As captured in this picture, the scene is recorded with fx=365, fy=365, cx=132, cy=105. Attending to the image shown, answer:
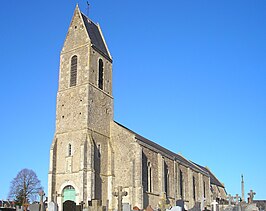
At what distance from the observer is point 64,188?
33.5 m

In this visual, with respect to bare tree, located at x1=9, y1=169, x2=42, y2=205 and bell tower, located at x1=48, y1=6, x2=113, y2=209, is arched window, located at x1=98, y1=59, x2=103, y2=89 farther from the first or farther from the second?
bare tree, located at x1=9, y1=169, x2=42, y2=205

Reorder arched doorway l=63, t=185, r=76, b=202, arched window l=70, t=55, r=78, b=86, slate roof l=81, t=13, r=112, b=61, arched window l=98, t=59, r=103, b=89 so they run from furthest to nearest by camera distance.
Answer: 1. slate roof l=81, t=13, r=112, b=61
2. arched window l=98, t=59, r=103, b=89
3. arched window l=70, t=55, r=78, b=86
4. arched doorway l=63, t=185, r=76, b=202

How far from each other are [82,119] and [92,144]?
2747 millimetres

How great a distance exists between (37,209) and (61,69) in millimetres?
20722

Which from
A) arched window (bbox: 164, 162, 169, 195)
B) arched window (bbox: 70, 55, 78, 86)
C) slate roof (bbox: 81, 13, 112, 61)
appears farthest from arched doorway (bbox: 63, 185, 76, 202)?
slate roof (bbox: 81, 13, 112, 61)

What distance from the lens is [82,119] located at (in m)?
34.7

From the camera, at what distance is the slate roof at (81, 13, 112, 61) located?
127 ft

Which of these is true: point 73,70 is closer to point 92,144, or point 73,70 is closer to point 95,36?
point 95,36

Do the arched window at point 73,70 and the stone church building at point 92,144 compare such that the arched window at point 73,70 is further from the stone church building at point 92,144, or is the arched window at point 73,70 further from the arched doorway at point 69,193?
the arched doorway at point 69,193

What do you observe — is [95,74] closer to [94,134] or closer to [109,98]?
[109,98]

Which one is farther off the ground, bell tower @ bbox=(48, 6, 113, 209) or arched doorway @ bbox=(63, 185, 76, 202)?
bell tower @ bbox=(48, 6, 113, 209)

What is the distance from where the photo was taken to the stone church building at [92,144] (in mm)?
33094

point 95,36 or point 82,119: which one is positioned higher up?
point 95,36

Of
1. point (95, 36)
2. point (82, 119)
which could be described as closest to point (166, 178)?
point (82, 119)
